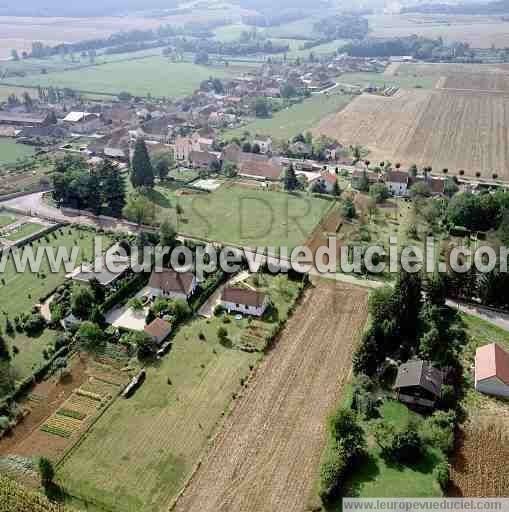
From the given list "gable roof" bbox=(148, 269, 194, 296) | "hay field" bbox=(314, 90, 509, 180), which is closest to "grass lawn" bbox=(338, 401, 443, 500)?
"gable roof" bbox=(148, 269, 194, 296)

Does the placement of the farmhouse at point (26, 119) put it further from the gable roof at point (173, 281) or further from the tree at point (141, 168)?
the gable roof at point (173, 281)

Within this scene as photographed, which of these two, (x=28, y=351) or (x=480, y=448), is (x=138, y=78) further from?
(x=480, y=448)

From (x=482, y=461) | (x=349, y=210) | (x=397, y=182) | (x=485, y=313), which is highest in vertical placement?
(x=397, y=182)

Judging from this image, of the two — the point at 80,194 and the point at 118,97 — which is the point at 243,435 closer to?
the point at 80,194

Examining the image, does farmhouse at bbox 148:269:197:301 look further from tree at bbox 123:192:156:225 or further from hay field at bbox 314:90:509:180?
hay field at bbox 314:90:509:180

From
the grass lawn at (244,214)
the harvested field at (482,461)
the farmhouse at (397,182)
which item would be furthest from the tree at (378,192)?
the harvested field at (482,461)

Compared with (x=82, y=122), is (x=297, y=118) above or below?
below

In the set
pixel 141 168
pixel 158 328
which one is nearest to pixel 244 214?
pixel 141 168
